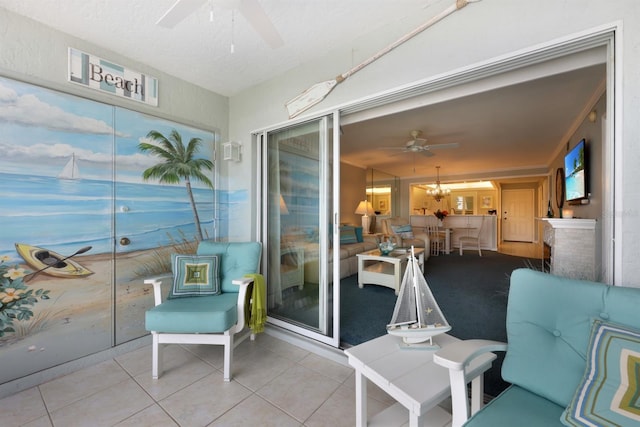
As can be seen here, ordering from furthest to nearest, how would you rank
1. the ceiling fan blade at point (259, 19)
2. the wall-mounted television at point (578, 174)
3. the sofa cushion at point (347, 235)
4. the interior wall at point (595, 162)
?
the sofa cushion at point (347, 235) < the wall-mounted television at point (578, 174) < the interior wall at point (595, 162) < the ceiling fan blade at point (259, 19)

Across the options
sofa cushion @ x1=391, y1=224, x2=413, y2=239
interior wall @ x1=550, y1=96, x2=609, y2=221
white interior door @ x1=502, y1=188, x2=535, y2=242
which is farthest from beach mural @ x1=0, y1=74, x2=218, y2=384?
white interior door @ x1=502, y1=188, x2=535, y2=242

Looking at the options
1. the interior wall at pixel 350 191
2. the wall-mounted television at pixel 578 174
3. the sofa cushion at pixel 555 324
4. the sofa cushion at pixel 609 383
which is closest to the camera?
the sofa cushion at pixel 609 383

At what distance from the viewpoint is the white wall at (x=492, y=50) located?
1182 millimetres

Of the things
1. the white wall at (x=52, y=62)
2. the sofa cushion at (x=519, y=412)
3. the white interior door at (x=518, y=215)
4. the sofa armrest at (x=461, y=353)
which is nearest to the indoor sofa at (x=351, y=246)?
the white wall at (x=52, y=62)

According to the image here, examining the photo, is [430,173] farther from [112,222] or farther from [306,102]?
[112,222]

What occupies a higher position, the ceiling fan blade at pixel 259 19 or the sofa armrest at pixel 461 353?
the ceiling fan blade at pixel 259 19

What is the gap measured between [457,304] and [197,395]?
298 centimetres

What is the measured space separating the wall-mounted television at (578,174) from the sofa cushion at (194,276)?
383 cm

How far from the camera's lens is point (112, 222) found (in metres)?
2.23

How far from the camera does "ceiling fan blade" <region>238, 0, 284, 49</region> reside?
4.38 feet

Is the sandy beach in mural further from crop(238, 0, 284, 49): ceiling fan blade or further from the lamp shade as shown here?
the lamp shade

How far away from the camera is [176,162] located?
2.68m

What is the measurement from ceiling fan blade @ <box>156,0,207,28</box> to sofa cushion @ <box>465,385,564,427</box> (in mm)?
2217

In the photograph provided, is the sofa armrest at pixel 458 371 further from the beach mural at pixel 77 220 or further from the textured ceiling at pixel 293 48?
the beach mural at pixel 77 220
